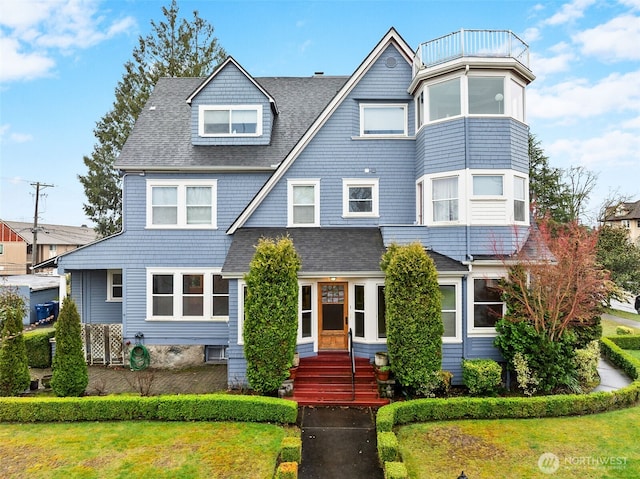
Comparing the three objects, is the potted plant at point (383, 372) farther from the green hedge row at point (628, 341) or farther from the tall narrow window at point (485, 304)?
the green hedge row at point (628, 341)

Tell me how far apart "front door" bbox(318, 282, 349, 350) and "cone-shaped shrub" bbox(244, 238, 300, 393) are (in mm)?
2596

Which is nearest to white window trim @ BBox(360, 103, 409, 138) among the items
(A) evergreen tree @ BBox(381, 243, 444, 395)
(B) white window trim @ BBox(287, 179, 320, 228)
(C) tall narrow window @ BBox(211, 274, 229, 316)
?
(B) white window trim @ BBox(287, 179, 320, 228)

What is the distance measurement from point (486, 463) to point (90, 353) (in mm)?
15035

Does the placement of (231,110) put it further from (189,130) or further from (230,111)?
(189,130)

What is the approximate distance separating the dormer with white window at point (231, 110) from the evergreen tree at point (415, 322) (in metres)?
8.91

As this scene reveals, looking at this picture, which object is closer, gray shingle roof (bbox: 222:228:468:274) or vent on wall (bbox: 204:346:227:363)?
gray shingle roof (bbox: 222:228:468:274)

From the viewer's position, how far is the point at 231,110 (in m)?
15.8

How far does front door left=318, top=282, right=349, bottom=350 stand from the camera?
517 inches

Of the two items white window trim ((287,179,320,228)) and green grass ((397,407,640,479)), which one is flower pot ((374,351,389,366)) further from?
white window trim ((287,179,320,228))

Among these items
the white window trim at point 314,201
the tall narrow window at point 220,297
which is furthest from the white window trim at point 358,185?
the tall narrow window at point 220,297

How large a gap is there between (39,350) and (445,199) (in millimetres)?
17056

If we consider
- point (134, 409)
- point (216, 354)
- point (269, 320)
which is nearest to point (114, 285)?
point (216, 354)

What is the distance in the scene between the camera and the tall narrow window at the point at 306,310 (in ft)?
41.5

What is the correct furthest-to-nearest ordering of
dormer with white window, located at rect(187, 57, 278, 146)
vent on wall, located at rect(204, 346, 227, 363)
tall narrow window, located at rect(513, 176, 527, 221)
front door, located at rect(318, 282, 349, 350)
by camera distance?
1. dormer with white window, located at rect(187, 57, 278, 146)
2. vent on wall, located at rect(204, 346, 227, 363)
3. front door, located at rect(318, 282, 349, 350)
4. tall narrow window, located at rect(513, 176, 527, 221)
